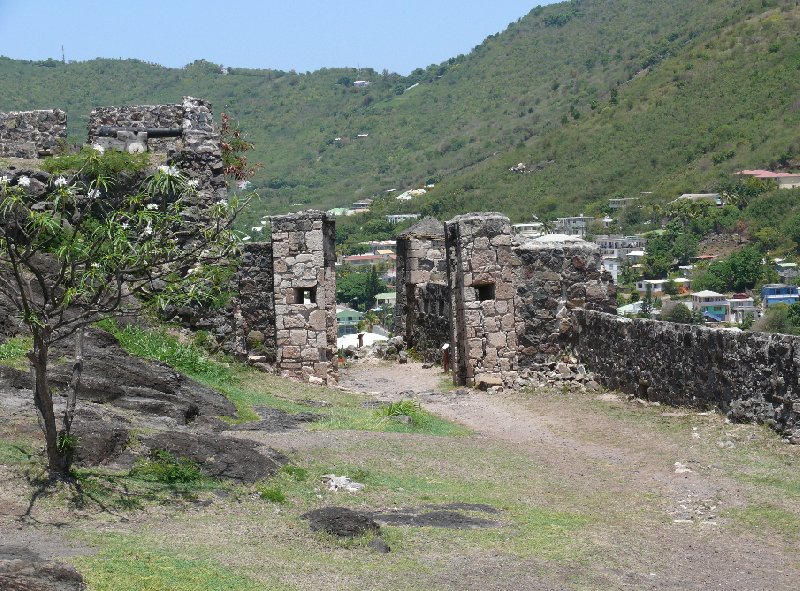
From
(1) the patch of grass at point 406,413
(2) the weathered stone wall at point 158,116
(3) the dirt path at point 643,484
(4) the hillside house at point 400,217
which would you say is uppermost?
(2) the weathered stone wall at point 158,116

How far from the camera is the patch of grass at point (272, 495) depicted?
362 inches

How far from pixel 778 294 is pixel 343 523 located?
47.0 m

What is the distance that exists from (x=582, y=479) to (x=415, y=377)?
34.1 ft

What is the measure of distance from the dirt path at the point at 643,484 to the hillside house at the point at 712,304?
37.6m

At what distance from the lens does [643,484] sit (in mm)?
10945

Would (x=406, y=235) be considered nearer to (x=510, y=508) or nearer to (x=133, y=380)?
(x=133, y=380)

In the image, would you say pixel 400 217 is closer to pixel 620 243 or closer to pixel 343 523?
pixel 620 243

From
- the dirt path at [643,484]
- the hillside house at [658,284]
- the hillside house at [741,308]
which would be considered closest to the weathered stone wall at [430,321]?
the dirt path at [643,484]

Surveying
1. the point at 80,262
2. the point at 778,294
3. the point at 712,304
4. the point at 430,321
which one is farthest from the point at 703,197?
the point at 80,262

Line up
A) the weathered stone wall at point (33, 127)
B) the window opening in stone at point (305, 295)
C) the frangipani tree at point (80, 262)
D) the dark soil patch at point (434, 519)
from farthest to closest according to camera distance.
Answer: the weathered stone wall at point (33, 127), the window opening in stone at point (305, 295), the dark soil patch at point (434, 519), the frangipani tree at point (80, 262)

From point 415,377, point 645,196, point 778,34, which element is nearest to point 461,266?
point 415,377

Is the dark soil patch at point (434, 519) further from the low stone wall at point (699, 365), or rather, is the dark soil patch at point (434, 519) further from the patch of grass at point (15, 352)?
the patch of grass at point (15, 352)

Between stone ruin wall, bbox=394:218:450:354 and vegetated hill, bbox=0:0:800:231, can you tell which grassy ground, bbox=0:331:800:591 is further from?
vegetated hill, bbox=0:0:800:231

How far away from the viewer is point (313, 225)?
19.2m
